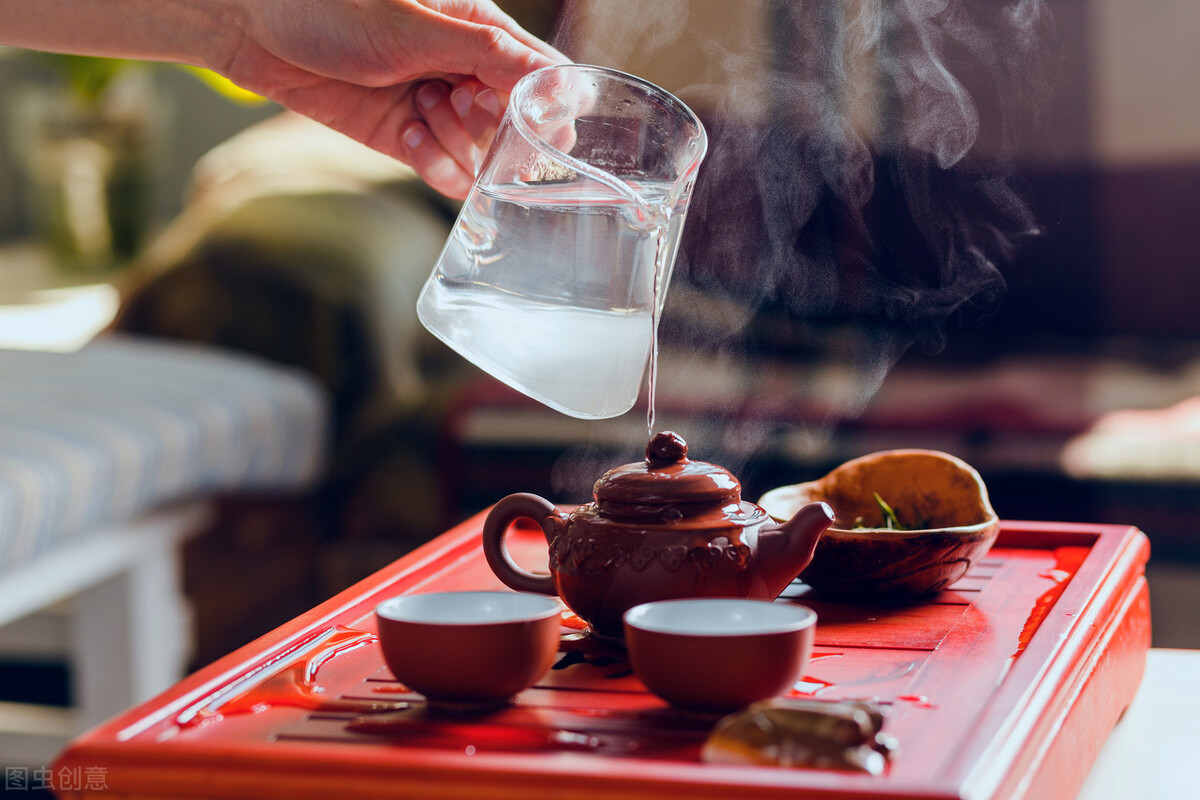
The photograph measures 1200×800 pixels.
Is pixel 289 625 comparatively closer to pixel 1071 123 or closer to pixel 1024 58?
pixel 1024 58

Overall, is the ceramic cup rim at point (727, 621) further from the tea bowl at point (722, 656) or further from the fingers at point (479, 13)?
the fingers at point (479, 13)

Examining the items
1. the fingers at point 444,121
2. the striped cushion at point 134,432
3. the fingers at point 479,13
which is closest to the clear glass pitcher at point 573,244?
the fingers at point 479,13

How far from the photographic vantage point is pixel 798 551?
2.85 ft

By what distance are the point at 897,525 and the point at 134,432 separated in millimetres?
1341

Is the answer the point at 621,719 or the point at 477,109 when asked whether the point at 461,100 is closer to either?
the point at 477,109

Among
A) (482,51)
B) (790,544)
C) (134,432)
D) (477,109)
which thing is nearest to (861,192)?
(134,432)

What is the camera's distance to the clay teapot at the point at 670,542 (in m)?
0.85

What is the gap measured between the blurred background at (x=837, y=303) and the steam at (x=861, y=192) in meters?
0.01

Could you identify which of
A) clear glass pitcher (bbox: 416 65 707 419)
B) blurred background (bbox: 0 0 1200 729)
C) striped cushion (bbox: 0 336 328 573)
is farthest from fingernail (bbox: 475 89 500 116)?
striped cushion (bbox: 0 336 328 573)

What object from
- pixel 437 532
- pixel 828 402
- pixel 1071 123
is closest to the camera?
pixel 828 402

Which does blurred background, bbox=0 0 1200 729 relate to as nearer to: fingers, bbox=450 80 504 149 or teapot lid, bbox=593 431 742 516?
fingers, bbox=450 80 504 149

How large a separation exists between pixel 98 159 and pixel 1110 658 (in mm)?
3075

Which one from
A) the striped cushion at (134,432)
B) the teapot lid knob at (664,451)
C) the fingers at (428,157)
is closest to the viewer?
the teapot lid knob at (664,451)

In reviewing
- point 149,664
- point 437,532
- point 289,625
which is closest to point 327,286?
point 437,532
